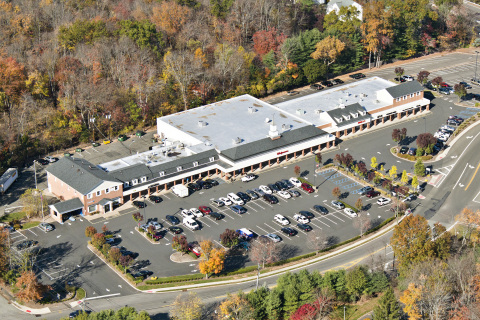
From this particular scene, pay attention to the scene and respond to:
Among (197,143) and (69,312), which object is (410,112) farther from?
(69,312)

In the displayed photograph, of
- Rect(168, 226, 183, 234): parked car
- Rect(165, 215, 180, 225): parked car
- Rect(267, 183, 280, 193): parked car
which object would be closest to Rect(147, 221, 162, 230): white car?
Rect(168, 226, 183, 234): parked car

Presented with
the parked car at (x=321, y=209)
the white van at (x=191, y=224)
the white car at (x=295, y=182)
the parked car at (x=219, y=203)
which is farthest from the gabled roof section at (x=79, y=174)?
the parked car at (x=321, y=209)

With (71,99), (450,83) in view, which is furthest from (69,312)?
(450,83)

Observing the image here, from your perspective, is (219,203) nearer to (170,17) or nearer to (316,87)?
(316,87)

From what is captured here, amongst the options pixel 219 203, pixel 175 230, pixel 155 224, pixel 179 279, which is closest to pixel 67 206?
pixel 155 224

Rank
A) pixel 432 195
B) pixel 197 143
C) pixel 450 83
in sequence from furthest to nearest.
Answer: pixel 450 83 < pixel 197 143 < pixel 432 195

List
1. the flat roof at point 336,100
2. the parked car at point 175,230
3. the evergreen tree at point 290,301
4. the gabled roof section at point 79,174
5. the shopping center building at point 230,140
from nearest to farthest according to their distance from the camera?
the evergreen tree at point 290,301 < the parked car at point 175,230 < the gabled roof section at point 79,174 < the shopping center building at point 230,140 < the flat roof at point 336,100

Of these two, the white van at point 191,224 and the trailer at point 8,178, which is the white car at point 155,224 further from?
the trailer at point 8,178
